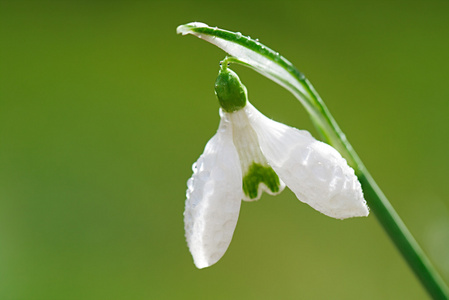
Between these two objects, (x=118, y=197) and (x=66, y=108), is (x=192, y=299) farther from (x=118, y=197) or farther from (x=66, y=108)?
(x=66, y=108)

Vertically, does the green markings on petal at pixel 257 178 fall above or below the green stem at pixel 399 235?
above

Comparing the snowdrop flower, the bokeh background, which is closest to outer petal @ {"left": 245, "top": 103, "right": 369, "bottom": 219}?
the snowdrop flower

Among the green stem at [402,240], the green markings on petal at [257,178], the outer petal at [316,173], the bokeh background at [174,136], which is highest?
the bokeh background at [174,136]

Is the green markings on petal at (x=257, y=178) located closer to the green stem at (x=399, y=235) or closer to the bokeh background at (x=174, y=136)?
the green stem at (x=399, y=235)

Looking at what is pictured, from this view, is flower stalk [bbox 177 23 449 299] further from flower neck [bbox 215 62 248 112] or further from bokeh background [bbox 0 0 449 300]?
bokeh background [bbox 0 0 449 300]

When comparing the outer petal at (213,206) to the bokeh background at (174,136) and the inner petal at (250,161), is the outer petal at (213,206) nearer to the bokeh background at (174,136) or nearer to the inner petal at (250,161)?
the inner petal at (250,161)

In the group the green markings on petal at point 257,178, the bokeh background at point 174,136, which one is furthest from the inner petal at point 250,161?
the bokeh background at point 174,136

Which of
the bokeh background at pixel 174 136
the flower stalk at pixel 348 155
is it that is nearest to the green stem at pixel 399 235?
the flower stalk at pixel 348 155

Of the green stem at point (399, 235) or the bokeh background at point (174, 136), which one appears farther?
the bokeh background at point (174, 136)

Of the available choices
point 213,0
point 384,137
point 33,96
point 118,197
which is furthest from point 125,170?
point 384,137
